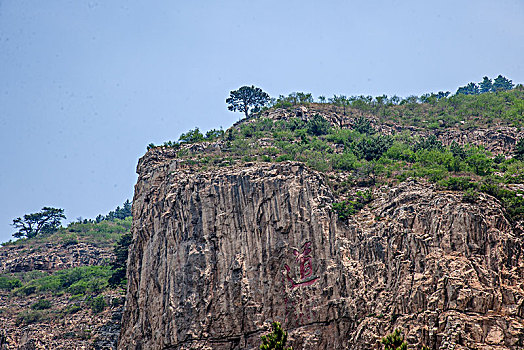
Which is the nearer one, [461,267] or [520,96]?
[461,267]

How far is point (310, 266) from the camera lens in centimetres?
3497

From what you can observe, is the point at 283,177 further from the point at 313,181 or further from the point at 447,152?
the point at 447,152

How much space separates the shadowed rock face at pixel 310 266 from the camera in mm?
29875

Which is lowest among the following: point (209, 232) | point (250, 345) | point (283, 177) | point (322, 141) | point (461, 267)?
point (250, 345)

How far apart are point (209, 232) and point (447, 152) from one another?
17.9 metres

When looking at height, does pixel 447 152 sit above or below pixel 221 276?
above

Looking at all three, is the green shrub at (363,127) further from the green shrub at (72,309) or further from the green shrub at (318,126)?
the green shrub at (72,309)

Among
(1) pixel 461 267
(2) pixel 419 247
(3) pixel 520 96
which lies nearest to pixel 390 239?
A: (2) pixel 419 247

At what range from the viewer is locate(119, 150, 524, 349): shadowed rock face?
98.0 ft

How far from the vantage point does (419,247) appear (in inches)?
1267

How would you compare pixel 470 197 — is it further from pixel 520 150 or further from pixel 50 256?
pixel 50 256

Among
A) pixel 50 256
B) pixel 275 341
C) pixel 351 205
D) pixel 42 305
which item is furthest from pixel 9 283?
pixel 275 341

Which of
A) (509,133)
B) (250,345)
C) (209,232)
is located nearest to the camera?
(250,345)

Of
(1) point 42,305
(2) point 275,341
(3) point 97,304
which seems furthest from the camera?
(1) point 42,305
